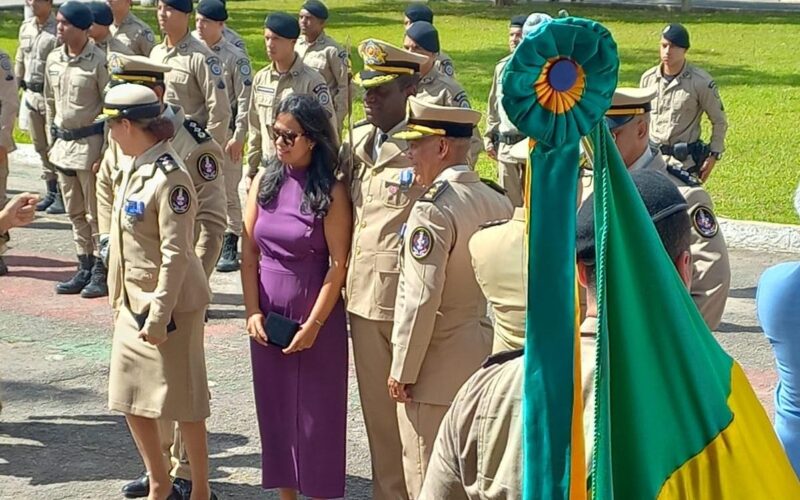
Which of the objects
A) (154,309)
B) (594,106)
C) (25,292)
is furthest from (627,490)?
(25,292)

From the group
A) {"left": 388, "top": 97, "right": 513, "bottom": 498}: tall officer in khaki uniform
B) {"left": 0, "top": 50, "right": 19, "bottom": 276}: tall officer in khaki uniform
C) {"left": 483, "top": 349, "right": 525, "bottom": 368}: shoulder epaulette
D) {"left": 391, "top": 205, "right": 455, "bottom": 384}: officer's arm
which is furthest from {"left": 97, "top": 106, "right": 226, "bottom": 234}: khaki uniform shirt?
{"left": 483, "top": 349, "right": 525, "bottom": 368}: shoulder epaulette

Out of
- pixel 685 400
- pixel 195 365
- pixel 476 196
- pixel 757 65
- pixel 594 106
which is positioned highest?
pixel 594 106

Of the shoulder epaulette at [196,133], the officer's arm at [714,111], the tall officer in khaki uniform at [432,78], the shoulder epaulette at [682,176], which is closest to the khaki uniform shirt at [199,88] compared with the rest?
the tall officer in khaki uniform at [432,78]

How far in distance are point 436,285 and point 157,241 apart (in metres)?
1.34

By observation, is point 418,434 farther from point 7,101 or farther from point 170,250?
point 7,101

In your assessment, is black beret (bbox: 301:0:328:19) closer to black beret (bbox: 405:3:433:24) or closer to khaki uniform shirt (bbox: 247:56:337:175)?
black beret (bbox: 405:3:433:24)

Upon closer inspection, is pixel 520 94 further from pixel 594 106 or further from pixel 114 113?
pixel 114 113

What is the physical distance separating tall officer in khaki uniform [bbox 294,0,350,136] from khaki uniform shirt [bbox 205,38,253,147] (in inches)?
26.3

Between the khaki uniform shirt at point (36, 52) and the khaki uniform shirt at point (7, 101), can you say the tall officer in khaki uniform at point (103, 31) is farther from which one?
the khaki uniform shirt at point (36, 52)

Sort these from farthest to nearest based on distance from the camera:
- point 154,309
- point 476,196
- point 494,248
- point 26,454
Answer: point 26,454, point 154,309, point 476,196, point 494,248

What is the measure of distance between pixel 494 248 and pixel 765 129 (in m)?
13.2

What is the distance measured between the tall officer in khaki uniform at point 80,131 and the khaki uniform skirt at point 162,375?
4137 mm

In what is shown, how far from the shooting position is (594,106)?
215cm

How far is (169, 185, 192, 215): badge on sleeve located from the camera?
5395mm
